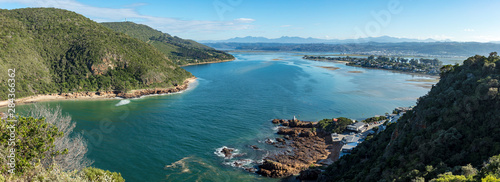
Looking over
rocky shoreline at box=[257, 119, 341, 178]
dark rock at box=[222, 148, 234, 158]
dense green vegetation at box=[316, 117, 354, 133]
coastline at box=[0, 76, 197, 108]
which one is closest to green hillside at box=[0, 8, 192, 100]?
coastline at box=[0, 76, 197, 108]

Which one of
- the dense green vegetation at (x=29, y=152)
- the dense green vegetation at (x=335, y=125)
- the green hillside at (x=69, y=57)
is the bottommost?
the dense green vegetation at (x=335, y=125)

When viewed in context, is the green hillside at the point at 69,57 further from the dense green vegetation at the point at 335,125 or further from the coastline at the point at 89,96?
the dense green vegetation at the point at 335,125

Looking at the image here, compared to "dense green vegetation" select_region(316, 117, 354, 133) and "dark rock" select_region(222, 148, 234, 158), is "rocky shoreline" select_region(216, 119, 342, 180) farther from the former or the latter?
"dense green vegetation" select_region(316, 117, 354, 133)

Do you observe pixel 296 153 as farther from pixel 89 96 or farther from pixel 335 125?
pixel 89 96

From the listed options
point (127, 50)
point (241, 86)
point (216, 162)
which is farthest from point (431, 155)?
point (127, 50)

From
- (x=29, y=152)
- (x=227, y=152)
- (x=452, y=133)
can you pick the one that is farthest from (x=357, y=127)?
(x=29, y=152)

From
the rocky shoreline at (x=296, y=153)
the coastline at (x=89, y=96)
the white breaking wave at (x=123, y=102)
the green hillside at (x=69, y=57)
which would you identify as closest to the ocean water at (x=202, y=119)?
the white breaking wave at (x=123, y=102)
